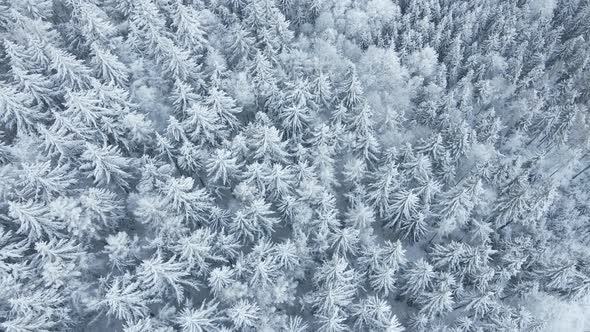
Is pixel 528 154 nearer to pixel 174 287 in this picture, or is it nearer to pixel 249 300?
pixel 249 300

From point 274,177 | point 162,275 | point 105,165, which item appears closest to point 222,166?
point 274,177

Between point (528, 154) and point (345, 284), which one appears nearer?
point (345, 284)

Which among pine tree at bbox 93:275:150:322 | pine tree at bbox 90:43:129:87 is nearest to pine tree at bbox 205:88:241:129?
pine tree at bbox 90:43:129:87

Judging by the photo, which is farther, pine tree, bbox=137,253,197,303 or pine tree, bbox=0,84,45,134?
pine tree, bbox=0,84,45,134

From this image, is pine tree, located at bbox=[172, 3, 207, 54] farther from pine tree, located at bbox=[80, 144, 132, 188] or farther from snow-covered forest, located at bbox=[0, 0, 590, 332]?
pine tree, located at bbox=[80, 144, 132, 188]

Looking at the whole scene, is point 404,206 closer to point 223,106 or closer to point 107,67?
point 223,106

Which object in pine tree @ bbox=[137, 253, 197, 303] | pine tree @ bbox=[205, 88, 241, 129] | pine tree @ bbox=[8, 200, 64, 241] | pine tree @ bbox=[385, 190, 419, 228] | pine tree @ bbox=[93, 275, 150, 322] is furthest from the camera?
pine tree @ bbox=[205, 88, 241, 129]

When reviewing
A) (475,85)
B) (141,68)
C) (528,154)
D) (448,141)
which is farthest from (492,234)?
(141,68)

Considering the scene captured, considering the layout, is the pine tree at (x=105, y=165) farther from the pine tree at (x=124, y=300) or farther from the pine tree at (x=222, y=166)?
the pine tree at (x=124, y=300)

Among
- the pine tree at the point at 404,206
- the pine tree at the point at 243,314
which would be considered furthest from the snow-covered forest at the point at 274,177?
the pine tree at the point at 404,206
